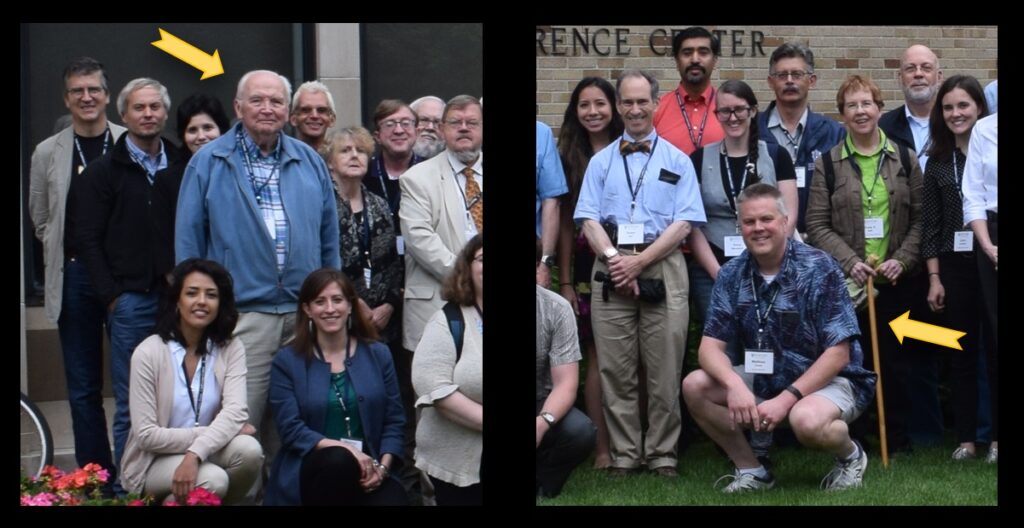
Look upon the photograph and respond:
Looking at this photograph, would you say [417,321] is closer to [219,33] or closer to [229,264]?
[229,264]

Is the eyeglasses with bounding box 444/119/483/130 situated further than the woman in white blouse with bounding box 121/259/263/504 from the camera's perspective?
Yes

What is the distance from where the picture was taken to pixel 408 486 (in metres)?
6.41

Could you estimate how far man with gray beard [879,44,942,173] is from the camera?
728cm

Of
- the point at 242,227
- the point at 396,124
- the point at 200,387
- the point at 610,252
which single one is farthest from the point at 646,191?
the point at 200,387

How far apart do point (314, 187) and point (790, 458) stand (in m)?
2.42

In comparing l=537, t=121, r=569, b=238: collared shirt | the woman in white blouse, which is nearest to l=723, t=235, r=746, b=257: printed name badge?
A: l=537, t=121, r=569, b=238: collared shirt

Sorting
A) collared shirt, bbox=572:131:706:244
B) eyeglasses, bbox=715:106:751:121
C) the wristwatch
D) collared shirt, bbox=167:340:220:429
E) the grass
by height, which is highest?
eyeglasses, bbox=715:106:751:121

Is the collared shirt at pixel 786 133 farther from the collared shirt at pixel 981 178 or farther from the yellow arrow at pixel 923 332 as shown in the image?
the yellow arrow at pixel 923 332

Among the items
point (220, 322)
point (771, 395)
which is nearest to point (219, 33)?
point (220, 322)

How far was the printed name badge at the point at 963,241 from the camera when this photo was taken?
6.90m

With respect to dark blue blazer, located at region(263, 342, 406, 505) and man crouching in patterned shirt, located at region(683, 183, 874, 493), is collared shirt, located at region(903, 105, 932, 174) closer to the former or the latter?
man crouching in patterned shirt, located at region(683, 183, 874, 493)

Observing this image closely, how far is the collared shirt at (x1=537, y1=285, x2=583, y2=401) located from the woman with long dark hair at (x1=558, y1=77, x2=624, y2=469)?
2.00ft

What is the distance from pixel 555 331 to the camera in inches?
249
